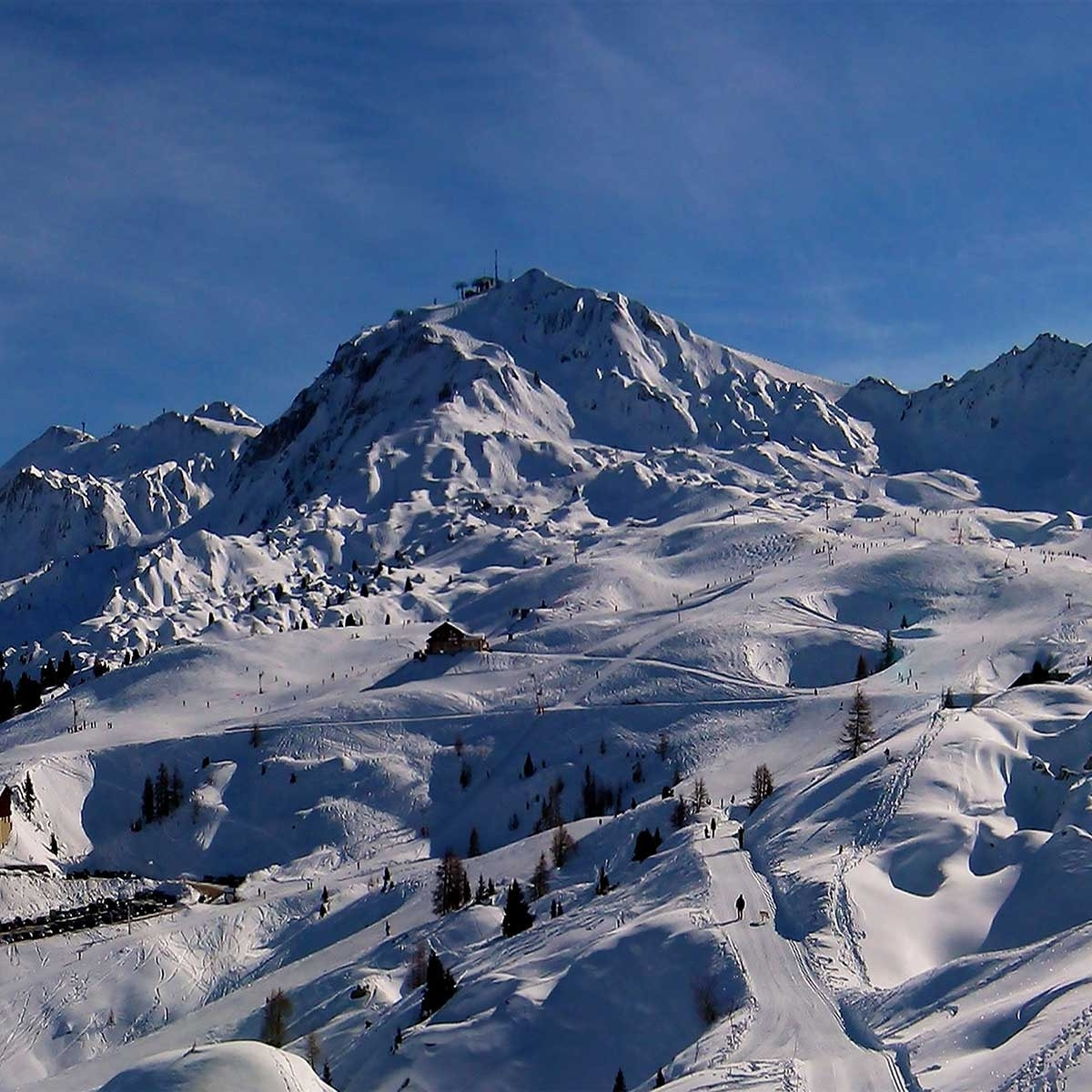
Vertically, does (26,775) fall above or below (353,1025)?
above

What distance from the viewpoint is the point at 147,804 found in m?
93.5

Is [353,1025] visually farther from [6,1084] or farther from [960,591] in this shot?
[960,591]

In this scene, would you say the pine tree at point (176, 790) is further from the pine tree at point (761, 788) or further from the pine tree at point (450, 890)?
the pine tree at point (761, 788)

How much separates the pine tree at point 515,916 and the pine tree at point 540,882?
5.84 metres

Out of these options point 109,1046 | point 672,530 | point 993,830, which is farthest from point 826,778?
point 672,530

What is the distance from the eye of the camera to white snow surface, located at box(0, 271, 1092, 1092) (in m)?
36.2

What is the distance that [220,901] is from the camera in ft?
249

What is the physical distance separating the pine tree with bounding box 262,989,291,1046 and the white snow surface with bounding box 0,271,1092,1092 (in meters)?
0.48

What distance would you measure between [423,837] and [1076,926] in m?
56.9

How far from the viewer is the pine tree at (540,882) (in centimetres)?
6031

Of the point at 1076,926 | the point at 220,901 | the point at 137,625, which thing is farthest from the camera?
the point at 137,625

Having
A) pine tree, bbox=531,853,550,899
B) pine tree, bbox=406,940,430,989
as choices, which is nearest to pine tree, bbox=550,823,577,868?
pine tree, bbox=531,853,550,899

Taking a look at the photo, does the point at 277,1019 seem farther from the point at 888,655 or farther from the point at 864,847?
the point at 888,655

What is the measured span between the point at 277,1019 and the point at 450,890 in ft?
45.6
